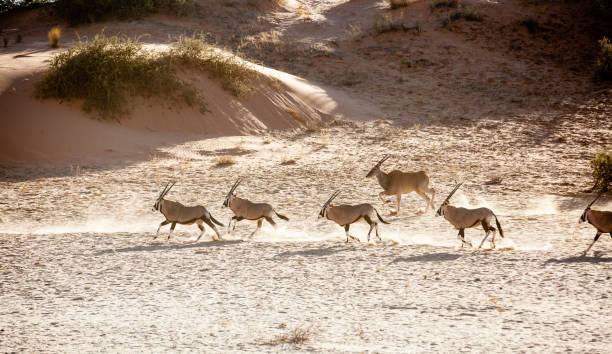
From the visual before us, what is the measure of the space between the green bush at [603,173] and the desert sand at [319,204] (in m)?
0.81

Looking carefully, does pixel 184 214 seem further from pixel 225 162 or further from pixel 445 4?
pixel 445 4

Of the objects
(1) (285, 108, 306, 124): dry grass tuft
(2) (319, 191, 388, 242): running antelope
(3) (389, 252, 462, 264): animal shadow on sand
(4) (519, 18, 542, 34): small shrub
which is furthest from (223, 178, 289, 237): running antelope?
(4) (519, 18, 542, 34): small shrub

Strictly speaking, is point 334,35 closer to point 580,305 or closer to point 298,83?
point 298,83

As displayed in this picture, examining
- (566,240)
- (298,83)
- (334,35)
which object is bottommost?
(566,240)

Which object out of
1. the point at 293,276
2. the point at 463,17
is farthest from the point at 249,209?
the point at 463,17

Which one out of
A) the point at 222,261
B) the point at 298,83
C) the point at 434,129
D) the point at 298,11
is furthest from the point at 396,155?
the point at 298,11

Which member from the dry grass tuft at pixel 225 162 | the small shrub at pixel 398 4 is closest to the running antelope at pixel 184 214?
the dry grass tuft at pixel 225 162

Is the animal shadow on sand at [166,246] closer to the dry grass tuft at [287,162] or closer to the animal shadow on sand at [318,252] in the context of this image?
the animal shadow on sand at [318,252]

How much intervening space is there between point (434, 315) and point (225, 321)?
8.29 feet

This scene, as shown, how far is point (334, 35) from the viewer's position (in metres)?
40.3

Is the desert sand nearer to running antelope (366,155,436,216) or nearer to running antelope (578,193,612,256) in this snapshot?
running antelope (578,193,612,256)

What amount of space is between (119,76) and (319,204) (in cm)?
1283

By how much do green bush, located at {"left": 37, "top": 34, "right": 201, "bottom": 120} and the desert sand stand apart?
0.65m

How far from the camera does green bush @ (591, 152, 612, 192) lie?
1634 cm
